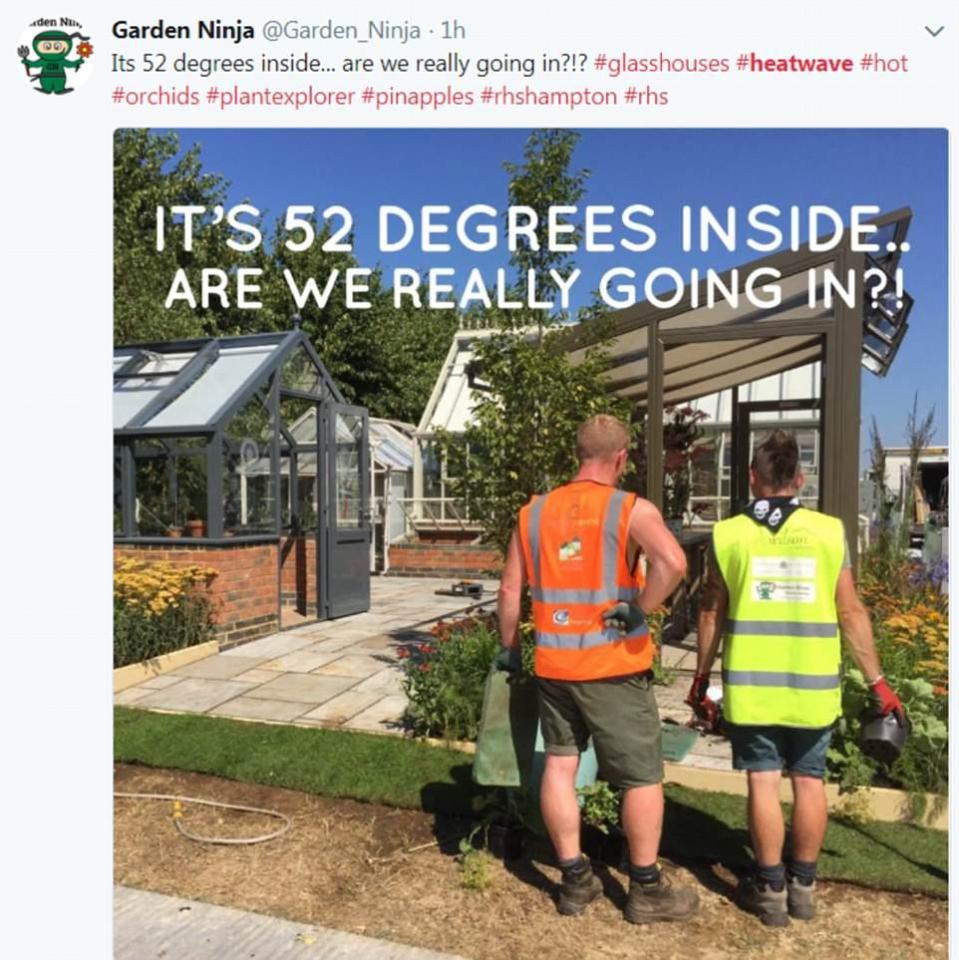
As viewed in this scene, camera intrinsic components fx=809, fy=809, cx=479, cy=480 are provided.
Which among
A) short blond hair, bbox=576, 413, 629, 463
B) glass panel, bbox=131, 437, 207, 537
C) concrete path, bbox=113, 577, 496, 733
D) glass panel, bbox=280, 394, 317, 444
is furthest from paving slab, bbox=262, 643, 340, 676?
short blond hair, bbox=576, 413, 629, 463

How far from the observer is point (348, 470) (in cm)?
1096

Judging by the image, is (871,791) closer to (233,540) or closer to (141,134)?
(233,540)

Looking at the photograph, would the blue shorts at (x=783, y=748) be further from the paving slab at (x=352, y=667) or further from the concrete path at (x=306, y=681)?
the paving slab at (x=352, y=667)

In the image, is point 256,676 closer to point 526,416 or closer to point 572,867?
point 526,416

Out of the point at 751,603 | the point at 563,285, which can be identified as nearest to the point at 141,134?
the point at 563,285

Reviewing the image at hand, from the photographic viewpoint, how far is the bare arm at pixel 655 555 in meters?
3.00

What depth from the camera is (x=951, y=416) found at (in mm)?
3518

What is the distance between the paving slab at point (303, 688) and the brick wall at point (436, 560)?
941 centimetres

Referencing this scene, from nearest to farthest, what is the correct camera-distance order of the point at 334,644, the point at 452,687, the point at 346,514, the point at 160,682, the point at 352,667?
the point at 452,687, the point at 160,682, the point at 352,667, the point at 334,644, the point at 346,514

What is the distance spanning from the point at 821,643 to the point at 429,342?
24.7 metres

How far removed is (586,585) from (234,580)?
21.3 feet

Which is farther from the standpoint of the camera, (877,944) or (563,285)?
(563,285)

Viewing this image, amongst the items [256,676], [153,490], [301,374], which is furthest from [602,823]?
[301,374]
